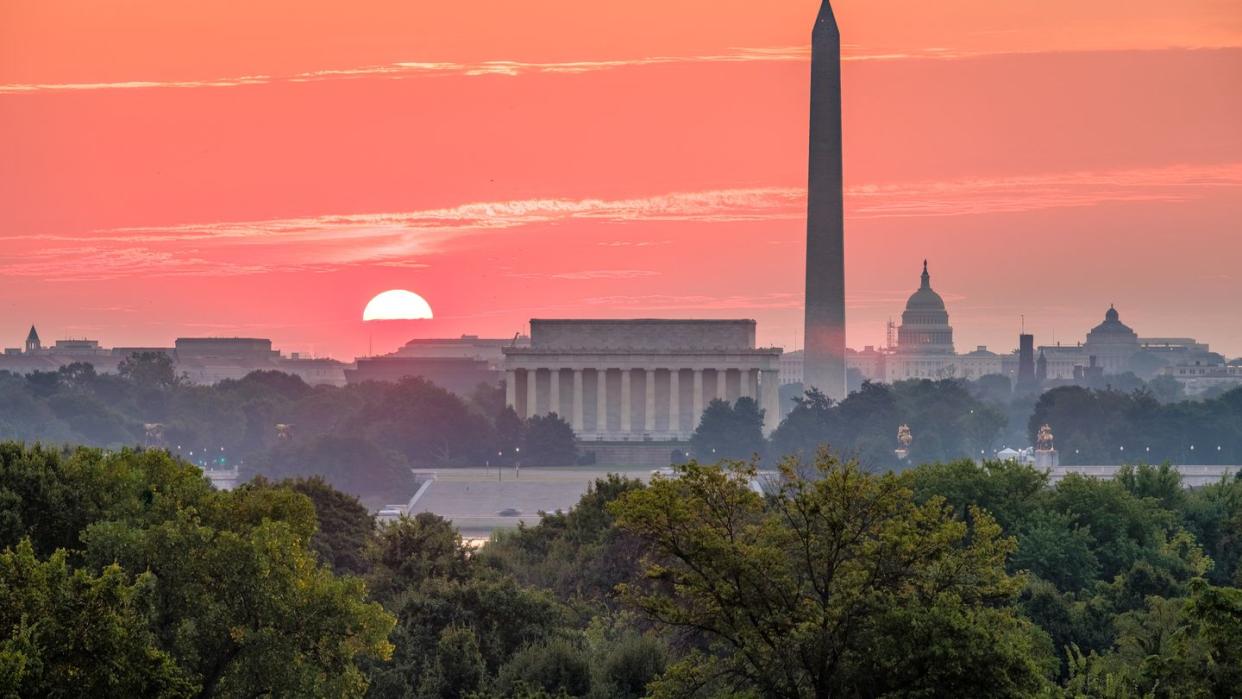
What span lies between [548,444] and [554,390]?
1638 centimetres

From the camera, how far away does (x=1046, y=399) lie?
133 metres

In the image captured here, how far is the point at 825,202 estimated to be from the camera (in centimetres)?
12081

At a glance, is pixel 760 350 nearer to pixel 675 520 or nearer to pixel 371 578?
pixel 371 578

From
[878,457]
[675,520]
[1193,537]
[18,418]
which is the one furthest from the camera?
[18,418]

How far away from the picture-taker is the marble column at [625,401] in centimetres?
13675

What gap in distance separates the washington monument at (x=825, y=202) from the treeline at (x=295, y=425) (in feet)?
50.4

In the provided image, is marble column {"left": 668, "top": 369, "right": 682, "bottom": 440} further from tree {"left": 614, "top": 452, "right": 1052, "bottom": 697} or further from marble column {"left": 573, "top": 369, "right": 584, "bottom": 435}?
tree {"left": 614, "top": 452, "right": 1052, "bottom": 697}

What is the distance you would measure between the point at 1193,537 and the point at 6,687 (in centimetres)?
3208

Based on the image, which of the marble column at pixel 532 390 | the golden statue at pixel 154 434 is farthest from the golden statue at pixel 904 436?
the golden statue at pixel 154 434

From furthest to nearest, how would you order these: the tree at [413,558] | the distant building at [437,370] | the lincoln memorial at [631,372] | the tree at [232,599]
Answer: the distant building at [437,370], the lincoln memorial at [631,372], the tree at [413,558], the tree at [232,599]

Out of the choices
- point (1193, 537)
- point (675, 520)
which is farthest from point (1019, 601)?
point (675, 520)

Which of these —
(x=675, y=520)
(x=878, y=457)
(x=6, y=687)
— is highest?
(x=878, y=457)

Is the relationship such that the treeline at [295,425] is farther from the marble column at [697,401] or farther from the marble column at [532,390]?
the marble column at [697,401]

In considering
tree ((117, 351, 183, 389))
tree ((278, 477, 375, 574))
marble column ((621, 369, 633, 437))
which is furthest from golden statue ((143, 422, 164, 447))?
tree ((278, 477, 375, 574))
